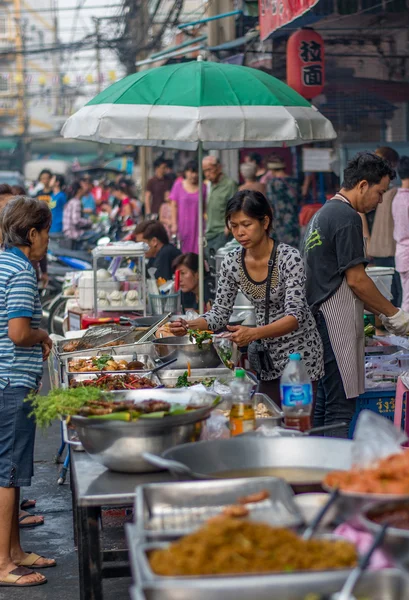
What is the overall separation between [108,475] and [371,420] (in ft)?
3.53

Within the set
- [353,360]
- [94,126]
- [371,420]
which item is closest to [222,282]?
[353,360]

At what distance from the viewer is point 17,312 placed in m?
4.57

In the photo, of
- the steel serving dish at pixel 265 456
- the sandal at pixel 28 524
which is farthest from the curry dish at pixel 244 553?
the sandal at pixel 28 524

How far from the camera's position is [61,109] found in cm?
7738

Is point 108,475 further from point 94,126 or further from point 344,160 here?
point 344,160

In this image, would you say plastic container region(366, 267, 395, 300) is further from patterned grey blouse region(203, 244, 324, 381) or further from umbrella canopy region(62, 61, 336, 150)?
patterned grey blouse region(203, 244, 324, 381)

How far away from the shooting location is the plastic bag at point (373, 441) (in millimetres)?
2830

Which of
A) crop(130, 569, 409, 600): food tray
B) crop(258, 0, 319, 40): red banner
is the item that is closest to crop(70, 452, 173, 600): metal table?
crop(130, 569, 409, 600): food tray

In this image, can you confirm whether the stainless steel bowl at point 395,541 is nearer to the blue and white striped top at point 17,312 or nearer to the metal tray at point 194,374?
the blue and white striped top at point 17,312

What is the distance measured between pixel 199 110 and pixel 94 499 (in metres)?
4.15

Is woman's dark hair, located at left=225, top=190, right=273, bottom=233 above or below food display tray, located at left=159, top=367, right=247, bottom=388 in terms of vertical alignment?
above

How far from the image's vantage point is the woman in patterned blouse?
5.10 m

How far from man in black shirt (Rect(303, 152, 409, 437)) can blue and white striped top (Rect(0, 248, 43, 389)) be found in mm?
1756

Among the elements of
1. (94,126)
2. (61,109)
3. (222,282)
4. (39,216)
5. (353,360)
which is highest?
(61,109)
